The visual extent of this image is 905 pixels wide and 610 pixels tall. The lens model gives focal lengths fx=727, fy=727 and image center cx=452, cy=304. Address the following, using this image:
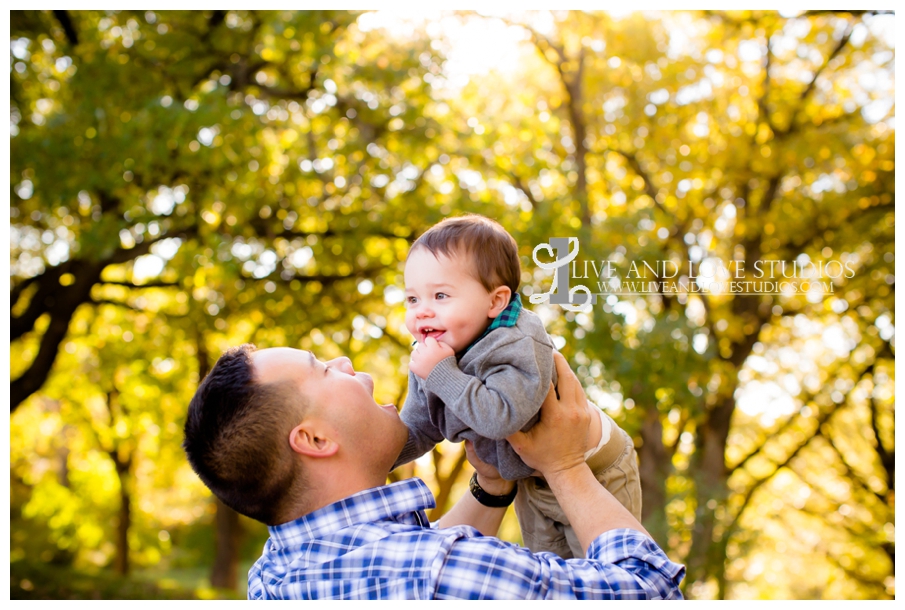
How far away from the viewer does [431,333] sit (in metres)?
1.85

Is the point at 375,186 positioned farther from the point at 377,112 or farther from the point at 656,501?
the point at 656,501

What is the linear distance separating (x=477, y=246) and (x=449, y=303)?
166 mm

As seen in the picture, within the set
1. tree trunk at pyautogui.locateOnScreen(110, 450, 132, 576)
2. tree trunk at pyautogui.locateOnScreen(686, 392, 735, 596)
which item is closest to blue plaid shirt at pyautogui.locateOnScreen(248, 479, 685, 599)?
tree trunk at pyautogui.locateOnScreen(686, 392, 735, 596)

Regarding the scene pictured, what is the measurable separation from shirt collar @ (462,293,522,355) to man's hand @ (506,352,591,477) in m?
0.18

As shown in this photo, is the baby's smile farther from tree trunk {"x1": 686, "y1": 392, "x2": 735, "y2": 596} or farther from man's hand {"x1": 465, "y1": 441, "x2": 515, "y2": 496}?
tree trunk {"x1": 686, "y1": 392, "x2": 735, "y2": 596}

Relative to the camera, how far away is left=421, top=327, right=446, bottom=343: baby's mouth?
6.01 ft

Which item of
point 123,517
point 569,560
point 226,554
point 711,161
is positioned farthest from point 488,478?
point 123,517

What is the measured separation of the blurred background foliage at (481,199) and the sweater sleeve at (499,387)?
4.68 m

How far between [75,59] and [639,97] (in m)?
5.93

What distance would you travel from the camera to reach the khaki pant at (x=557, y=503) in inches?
78.2

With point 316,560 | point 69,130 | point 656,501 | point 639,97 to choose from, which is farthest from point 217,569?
point 316,560

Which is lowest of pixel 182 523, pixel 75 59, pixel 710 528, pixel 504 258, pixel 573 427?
pixel 182 523

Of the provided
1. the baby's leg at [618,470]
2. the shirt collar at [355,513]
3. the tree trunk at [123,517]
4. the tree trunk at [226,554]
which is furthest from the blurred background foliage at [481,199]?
the shirt collar at [355,513]

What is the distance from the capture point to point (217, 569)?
13.3m
